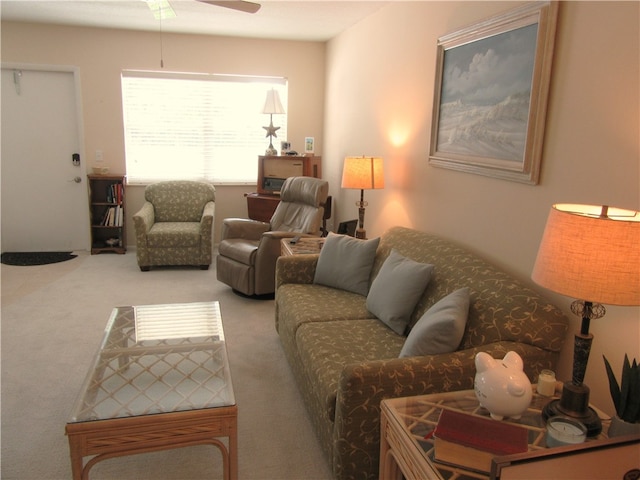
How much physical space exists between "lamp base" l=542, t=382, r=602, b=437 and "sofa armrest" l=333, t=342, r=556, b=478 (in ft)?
1.11

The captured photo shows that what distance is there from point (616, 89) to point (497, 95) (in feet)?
2.27

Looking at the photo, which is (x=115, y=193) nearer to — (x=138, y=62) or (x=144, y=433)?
(x=138, y=62)

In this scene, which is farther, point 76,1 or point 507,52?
point 76,1

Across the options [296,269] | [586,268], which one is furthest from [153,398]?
[586,268]

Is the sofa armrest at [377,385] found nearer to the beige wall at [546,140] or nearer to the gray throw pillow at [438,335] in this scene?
the gray throw pillow at [438,335]

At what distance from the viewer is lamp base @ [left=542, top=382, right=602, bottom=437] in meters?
1.45

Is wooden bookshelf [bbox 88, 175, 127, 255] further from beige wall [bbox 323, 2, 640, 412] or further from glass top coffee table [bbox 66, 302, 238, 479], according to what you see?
glass top coffee table [bbox 66, 302, 238, 479]

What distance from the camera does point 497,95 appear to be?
7.66 ft

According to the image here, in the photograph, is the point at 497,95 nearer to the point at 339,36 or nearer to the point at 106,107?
the point at 339,36

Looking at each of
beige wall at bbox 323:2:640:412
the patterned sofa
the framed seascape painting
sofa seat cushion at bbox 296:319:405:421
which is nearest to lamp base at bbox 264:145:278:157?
beige wall at bbox 323:2:640:412

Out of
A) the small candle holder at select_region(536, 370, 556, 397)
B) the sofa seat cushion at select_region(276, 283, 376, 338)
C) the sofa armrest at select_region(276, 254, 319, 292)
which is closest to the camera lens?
the small candle holder at select_region(536, 370, 556, 397)

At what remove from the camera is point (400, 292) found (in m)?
2.42

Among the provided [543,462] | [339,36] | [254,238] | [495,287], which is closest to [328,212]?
[254,238]

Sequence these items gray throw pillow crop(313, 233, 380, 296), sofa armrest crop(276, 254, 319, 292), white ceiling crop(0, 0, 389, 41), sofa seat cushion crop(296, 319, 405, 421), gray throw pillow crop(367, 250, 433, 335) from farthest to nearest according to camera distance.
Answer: white ceiling crop(0, 0, 389, 41) < sofa armrest crop(276, 254, 319, 292) < gray throw pillow crop(313, 233, 380, 296) < gray throw pillow crop(367, 250, 433, 335) < sofa seat cushion crop(296, 319, 405, 421)
